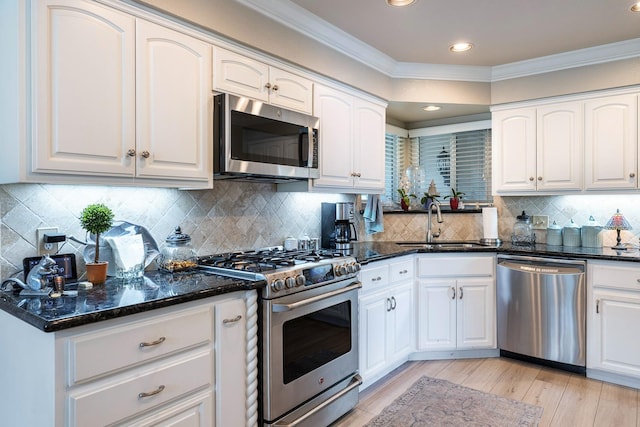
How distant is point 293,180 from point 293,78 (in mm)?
677

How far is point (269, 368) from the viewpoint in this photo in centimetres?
194

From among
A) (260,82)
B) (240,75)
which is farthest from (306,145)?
(240,75)

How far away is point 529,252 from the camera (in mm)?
3117

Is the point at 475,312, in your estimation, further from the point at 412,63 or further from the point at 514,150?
the point at 412,63

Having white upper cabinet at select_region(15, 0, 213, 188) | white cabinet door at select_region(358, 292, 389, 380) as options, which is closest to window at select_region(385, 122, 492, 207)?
white cabinet door at select_region(358, 292, 389, 380)

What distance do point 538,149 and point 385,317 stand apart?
204 cm

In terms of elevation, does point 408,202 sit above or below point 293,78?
below

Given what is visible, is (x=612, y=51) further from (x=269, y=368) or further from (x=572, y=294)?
(x=269, y=368)

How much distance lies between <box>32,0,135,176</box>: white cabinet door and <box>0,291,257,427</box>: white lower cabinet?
2.25ft

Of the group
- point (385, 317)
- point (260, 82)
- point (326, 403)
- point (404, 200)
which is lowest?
point (326, 403)

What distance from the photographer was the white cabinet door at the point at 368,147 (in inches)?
125

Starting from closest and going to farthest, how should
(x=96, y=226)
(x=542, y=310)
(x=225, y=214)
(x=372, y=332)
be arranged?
1. (x=96, y=226)
2. (x=225, y=214)
3. (x=372, y=332)
4. (x=542, y=310)

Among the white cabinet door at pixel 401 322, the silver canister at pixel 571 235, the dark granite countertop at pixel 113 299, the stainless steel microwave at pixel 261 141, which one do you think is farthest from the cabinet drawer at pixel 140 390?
the silver canister at pixel 571 235

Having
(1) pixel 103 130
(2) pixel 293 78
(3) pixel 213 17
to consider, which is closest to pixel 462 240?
(2) pixel 293 78
